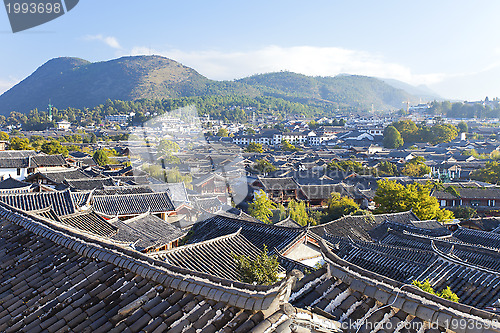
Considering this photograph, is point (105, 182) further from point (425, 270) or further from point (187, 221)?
point (425, 270)

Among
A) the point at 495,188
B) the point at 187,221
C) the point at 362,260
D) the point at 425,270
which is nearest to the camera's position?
the point at 425,270

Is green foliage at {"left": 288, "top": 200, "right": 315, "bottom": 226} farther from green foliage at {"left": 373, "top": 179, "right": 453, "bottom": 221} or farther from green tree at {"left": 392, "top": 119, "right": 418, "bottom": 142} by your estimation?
green tree at {"left": 392, "top": 119, "right": 418, "bottom": 142}

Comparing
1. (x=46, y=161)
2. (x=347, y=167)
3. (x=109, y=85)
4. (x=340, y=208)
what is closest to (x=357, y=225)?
(x=340, y=208)

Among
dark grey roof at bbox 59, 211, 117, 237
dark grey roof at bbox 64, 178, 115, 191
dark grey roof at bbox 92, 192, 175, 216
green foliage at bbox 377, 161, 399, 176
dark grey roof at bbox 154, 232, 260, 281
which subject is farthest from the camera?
green foliage at bbox 377, 161, 399, 176

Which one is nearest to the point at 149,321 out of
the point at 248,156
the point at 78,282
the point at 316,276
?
the point at 78,282

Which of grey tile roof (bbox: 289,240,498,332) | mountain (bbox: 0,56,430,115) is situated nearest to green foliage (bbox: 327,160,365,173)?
grey tile roof (bbox: 289,240,498,332)

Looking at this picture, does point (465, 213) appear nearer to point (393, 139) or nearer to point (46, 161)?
point (46, 161)

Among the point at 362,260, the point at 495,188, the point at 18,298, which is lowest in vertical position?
the point at 495,188
